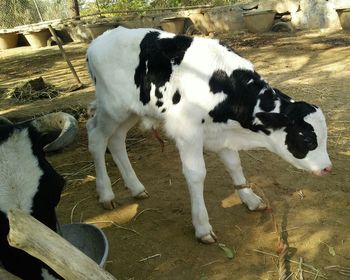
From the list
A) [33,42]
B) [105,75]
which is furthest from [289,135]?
[33,42]

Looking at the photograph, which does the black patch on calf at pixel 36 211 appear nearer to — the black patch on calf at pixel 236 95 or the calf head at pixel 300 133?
the black patch on calf at pixel 236 95

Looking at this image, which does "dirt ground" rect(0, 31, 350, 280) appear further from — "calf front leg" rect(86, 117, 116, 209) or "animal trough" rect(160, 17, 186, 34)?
"animal trough" rect(160, 17, 186, 34)

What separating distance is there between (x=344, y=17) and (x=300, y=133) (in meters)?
8.83

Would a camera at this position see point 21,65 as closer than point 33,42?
Yes

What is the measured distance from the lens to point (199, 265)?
9.86ft

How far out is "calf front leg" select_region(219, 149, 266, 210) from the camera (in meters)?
3.52

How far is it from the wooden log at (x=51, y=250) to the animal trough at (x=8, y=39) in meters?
18.2

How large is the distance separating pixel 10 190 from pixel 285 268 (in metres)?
1.93

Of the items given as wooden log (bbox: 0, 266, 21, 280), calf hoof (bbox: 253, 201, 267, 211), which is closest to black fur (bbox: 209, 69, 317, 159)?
calf hoof (bbox: 253, 201, 267, 211)

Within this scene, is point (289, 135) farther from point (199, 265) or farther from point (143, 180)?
point (143, 180)

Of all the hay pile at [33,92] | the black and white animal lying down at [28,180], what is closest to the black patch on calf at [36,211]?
the black and white animal lying down at [28,180]

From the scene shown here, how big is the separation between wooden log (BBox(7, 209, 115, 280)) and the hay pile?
22.2ft

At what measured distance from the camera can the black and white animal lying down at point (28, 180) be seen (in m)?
2.02

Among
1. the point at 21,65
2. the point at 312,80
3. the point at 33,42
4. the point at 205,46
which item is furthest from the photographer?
the point at 33,42
